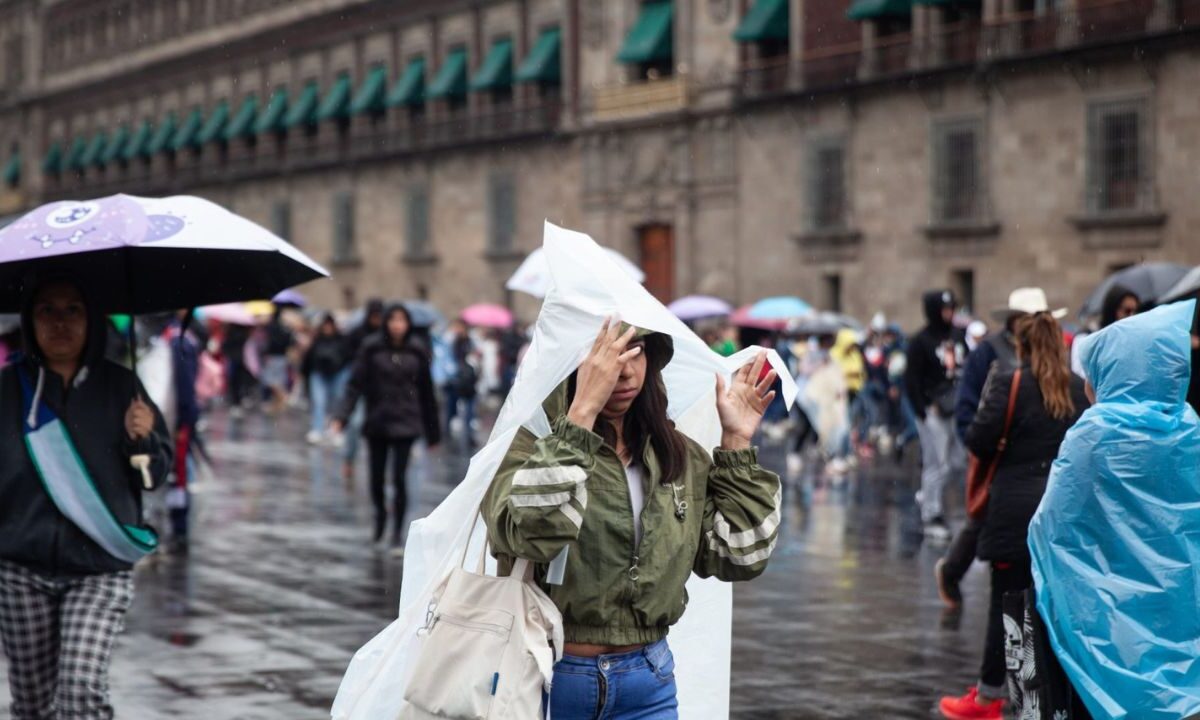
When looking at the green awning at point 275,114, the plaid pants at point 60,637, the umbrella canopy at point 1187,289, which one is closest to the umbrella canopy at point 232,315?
the green awning at point 275,114

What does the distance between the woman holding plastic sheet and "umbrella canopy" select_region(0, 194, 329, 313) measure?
6.67ft

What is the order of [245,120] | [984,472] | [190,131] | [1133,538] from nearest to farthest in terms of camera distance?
[1133,538]
[984,472]
[245,120]
[190,131]

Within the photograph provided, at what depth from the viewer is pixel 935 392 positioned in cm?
1389

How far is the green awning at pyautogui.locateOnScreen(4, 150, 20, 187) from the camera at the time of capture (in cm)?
8025

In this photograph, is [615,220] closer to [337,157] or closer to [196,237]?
[337,157]

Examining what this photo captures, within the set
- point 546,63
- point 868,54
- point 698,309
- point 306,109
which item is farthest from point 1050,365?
point 306,109

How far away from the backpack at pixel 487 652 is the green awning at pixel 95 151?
225 ft

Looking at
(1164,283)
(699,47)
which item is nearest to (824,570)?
(1164,283)

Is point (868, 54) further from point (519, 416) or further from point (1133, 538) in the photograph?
point (519, 416)

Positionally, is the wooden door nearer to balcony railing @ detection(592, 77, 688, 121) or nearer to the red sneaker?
balcony railing @ detection(592, 77, 688, 121)

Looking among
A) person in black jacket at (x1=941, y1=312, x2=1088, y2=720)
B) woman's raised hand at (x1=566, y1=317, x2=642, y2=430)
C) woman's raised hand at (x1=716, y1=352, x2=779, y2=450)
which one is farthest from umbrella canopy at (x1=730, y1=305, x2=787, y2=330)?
woman's raised hand at (x1=566, y1=317, x2=642, y2=430)

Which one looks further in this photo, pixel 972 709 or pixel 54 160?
pixel 54 160

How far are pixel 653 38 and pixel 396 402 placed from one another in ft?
90.4

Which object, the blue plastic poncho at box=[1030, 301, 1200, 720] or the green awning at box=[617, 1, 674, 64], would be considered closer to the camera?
the blue plastic poncho at box=[1030, 301, 1200, 720]
